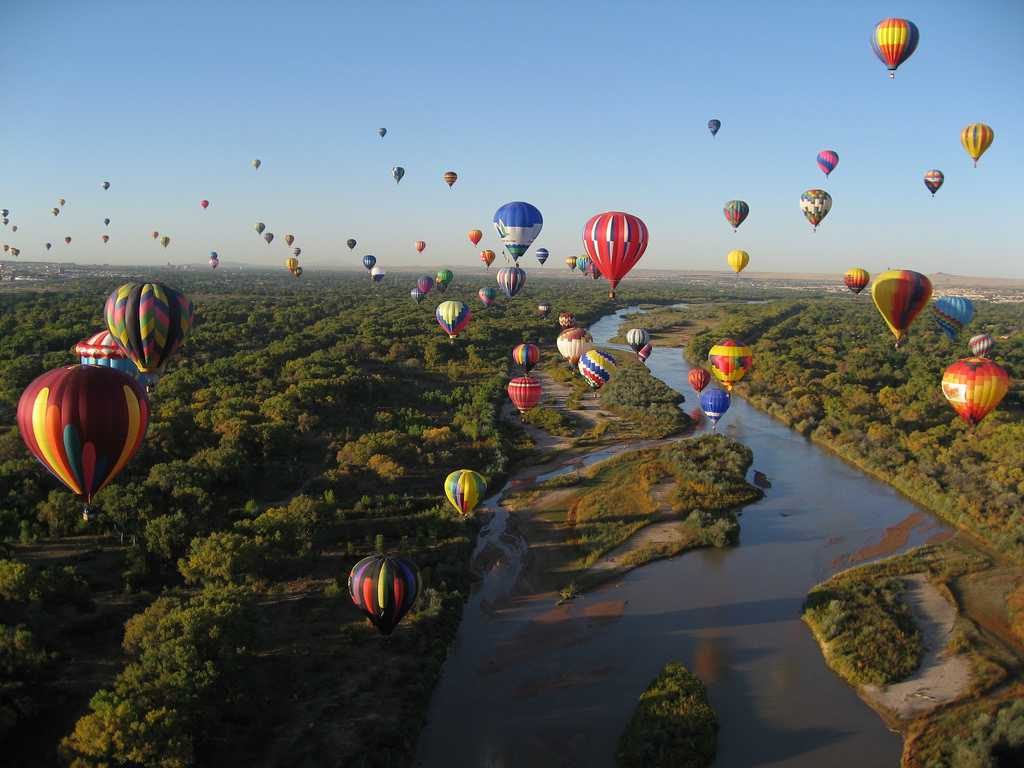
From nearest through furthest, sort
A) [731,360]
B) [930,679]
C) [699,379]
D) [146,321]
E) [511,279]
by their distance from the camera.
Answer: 1. [930,679]
2. [146,321]
3. [731,360]
4. [699,379]
5. [511,279]

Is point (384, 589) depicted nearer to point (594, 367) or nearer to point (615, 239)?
point (615, 239)

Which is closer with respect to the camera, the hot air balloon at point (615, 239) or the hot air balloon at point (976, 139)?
the hot air balloon at point (615, 239)

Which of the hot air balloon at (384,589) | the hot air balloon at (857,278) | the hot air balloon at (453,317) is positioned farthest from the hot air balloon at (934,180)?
the hot air balloon at (384,589)

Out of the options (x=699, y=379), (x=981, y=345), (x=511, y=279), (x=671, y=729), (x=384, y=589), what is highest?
(x=511, y=279)

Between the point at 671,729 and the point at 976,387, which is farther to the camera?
the point at 976,387

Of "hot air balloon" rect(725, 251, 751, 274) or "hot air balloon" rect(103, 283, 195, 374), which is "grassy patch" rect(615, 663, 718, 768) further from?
"hot air balloon" rect(725, 251, 751, 274)

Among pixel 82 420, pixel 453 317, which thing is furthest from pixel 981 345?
pixel 82 420

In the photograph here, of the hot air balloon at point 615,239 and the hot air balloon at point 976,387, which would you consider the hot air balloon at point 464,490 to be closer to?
the hot air balloon at point 615,239
